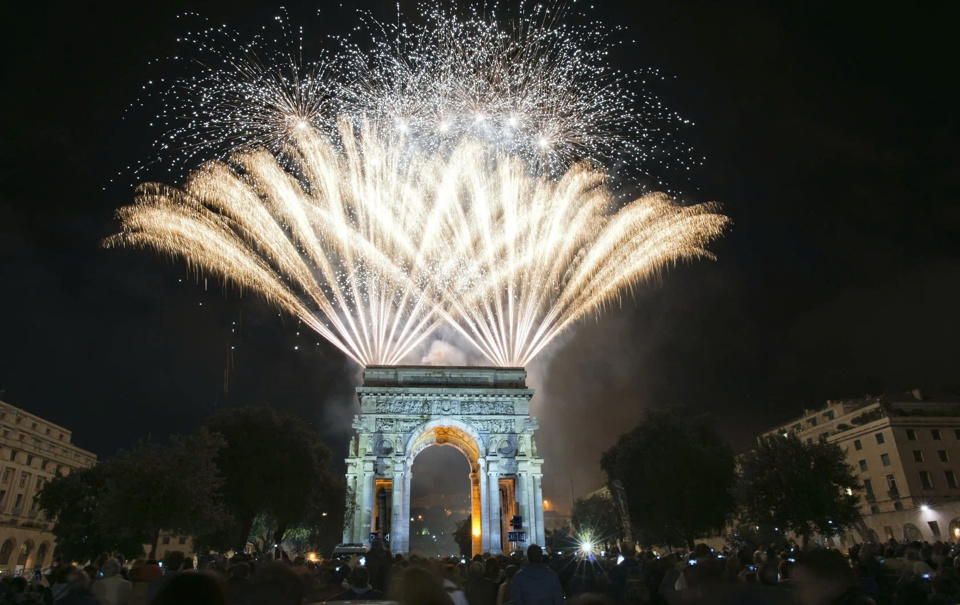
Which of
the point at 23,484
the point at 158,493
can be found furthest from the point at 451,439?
the point at 23,484

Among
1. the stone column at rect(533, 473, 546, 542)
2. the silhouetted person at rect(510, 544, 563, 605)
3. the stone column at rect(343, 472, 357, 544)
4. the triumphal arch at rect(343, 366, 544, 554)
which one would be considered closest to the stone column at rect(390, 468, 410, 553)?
the triumphal arch at rect(343, 366, 544, 554)

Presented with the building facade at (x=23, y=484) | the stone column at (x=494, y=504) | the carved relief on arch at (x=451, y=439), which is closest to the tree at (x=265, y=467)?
the carved relief on arch at (x=451, y=439)

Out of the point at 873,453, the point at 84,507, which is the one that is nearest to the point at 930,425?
the point at 873,453

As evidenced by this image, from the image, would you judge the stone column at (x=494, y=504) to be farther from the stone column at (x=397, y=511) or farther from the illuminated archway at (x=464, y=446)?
the stone column at (x=397, y=511)

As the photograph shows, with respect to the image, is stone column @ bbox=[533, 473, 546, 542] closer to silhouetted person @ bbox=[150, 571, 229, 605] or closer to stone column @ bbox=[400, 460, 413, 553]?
stone column @ bbox=[400, 460, 413, 553]

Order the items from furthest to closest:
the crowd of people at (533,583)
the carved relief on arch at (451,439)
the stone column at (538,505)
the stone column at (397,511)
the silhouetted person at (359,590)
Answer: the carved relief on arch at (451,439)
the stone column at (538,505)
the stone column at (397,511)
the silhouetted person at (359,590)
the crowd of people at (533,583)

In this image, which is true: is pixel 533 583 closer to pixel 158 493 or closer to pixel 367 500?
pixel 158 493
